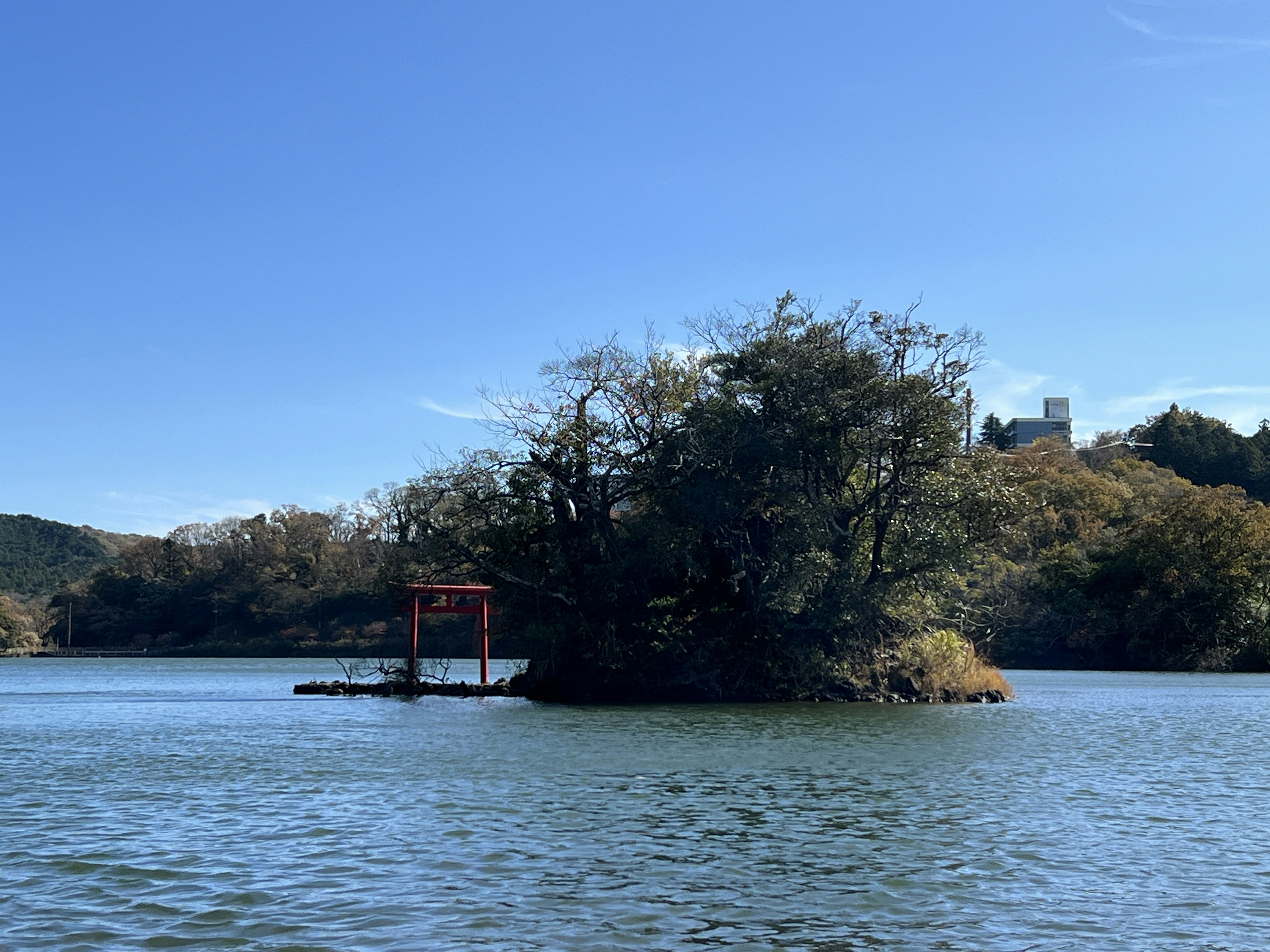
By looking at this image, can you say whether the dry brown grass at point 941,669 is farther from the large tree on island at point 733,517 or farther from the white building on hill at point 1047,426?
the white building on hill at point 1047,426

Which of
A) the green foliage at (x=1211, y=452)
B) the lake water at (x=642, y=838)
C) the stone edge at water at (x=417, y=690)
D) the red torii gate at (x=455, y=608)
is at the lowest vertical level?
the stone edge at water at (x=417, y=690)

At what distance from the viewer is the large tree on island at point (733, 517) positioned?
3716cm

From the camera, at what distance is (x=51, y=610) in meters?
153

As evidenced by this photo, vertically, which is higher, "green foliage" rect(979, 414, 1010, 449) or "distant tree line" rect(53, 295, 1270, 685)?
"green foliage" rect(979, 414, 1010, 449)

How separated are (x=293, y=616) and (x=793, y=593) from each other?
113483mm

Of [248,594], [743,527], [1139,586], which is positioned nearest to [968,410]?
[743,527]

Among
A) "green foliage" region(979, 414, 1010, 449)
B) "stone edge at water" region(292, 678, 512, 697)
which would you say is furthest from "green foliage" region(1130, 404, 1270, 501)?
"stone edge at water" region(292, 678, 512, 697)

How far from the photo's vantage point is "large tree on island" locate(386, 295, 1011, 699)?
37.2m

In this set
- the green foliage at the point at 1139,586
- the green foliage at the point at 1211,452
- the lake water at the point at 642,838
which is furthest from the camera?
the green foliage at the point at 1211,452

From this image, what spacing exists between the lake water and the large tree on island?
892cm

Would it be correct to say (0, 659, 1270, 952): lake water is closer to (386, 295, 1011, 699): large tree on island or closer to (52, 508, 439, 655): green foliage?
(386, 295, 1011, 699): large tree on island

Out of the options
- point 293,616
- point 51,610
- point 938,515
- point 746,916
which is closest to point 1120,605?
point 938,515

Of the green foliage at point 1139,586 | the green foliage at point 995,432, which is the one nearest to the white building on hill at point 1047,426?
the green foliage at point 995,432

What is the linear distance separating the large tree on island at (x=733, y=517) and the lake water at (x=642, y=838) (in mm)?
8919
